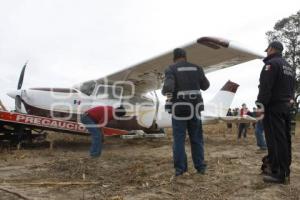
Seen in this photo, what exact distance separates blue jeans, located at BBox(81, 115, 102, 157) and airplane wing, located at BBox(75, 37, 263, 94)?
9.20 ft

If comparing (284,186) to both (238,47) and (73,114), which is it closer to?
(238,47)

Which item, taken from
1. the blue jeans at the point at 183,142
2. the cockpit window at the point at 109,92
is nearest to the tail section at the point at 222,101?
the cockpit window at the point at 109,92

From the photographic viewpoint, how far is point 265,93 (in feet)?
15.7

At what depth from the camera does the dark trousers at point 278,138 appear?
4.86 meters

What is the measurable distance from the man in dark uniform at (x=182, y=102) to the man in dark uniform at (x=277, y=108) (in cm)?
81

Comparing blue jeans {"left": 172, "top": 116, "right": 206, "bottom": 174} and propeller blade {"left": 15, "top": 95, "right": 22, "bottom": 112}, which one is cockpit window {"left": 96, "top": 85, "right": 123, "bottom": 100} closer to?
propeller blade {"left": 15, "top": 95, "right": 22, "bottom": 112}

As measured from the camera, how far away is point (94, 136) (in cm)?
793

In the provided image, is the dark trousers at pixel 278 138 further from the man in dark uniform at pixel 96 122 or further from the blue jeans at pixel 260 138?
the blue jeans at pixel 260 138

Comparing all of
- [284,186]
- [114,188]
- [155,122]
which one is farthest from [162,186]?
[155,122]

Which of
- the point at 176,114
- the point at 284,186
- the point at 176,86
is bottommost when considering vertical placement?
the point at 284,186

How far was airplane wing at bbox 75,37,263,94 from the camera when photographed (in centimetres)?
898

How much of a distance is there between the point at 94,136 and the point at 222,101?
6943 mm

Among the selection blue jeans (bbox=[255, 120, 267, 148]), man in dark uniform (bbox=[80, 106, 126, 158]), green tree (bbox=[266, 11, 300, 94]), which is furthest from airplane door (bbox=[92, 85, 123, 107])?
green tree (bbox=[266, 11, 300, 94])

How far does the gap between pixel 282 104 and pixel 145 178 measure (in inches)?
73.1
